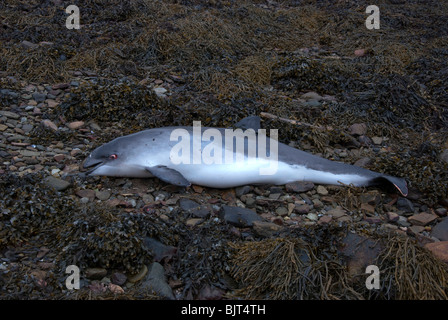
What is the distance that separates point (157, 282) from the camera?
3686 millimetres

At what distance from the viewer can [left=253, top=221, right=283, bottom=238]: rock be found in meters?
4.32

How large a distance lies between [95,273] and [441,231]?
3.18 m

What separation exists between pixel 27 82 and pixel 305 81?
422 centimetres

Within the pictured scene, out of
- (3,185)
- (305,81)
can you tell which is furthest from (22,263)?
(305,81)

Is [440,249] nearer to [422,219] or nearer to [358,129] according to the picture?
[422,219]

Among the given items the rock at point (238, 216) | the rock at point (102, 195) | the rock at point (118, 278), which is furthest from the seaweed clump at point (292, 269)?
the rock at point (102, 195)

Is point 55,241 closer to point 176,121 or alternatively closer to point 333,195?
point 176,121

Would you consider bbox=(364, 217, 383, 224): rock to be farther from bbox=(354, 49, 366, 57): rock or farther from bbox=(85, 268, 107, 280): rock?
bbox=(354, 49, 366, 57): rock

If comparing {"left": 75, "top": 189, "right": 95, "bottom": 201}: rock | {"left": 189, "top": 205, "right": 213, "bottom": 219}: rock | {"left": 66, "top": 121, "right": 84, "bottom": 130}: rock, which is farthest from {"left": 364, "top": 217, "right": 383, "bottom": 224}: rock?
{"left": 66, "top": 121, "right": 84, "bottom": 130}: rock

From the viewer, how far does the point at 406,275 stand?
3561 millimetres

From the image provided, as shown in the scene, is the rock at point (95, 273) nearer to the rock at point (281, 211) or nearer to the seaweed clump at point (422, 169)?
the rock at point (281, 211)

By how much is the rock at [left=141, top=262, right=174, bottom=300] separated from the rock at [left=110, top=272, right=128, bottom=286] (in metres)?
0.16

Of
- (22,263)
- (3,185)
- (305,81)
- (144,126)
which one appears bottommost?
(22,263)

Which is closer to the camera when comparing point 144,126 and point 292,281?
point 292,281
